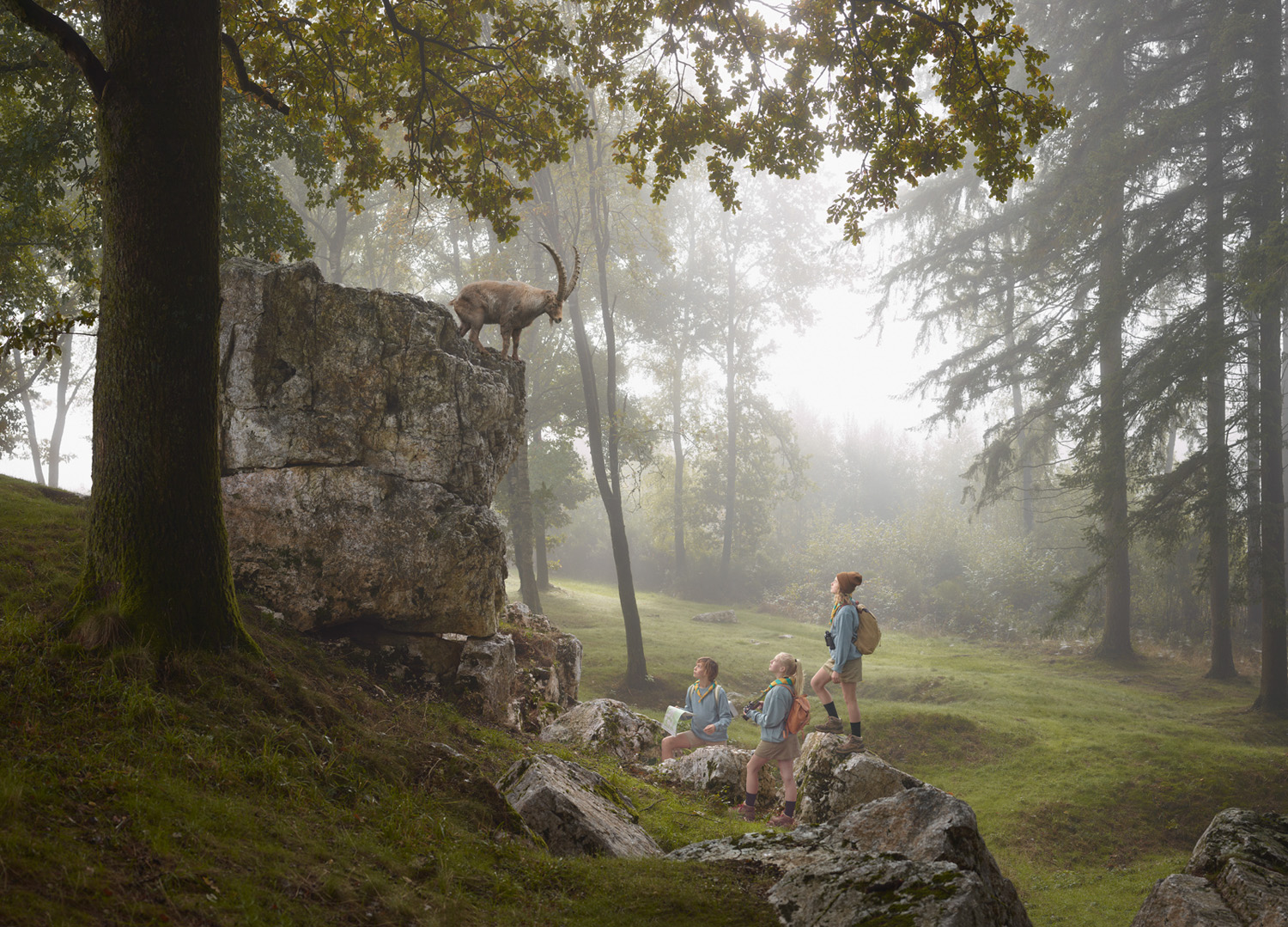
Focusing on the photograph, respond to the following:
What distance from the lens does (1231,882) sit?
15.9 ft

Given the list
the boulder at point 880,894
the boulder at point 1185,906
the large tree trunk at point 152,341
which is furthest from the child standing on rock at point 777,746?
the large tree trunk at point 152,341

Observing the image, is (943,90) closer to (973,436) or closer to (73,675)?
(73,675)

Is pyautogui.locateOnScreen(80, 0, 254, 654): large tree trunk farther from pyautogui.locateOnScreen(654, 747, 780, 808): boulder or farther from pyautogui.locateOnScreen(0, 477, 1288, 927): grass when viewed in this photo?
pyautogui.locateOnScreen(654, 747, 780, 808): boulder

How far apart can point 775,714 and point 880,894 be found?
4359 millimetres

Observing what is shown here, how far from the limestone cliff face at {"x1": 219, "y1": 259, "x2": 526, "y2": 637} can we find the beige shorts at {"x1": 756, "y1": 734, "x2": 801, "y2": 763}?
341 cm

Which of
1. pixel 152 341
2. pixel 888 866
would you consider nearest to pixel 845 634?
pixel 888 866

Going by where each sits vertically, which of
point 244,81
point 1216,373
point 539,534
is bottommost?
point 539,534

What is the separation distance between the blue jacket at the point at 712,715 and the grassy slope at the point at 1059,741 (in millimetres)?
3120

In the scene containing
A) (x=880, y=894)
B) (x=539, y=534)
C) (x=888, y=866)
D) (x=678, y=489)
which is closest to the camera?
(x=880, y=894)

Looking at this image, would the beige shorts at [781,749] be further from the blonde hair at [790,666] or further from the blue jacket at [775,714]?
the blonde hair at [790,666]

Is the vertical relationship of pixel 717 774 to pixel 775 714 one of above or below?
below

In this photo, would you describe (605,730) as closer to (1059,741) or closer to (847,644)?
(847,644)

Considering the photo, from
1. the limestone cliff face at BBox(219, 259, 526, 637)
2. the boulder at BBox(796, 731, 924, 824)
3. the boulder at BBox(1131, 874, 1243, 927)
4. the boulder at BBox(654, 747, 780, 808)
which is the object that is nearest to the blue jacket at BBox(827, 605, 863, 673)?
the boulder at BBox(796, 731, 924, 824)

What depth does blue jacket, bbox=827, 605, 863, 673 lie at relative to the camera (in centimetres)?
829
